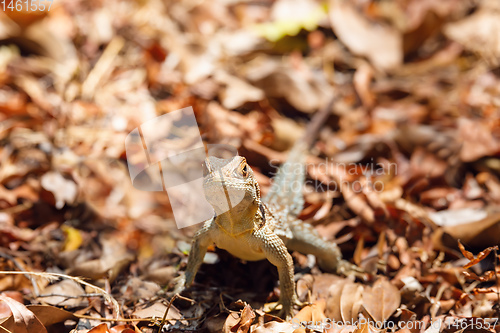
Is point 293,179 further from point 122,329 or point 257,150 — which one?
point 122,329

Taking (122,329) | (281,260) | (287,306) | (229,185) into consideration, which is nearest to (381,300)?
(287,306)

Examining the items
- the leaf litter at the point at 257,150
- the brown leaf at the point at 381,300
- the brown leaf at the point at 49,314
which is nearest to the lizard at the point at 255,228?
the leaf litter at the point at 257,150

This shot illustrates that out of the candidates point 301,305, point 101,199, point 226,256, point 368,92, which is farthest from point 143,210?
point 368,92

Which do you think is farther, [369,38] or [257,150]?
[369,38]

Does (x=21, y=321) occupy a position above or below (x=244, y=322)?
above

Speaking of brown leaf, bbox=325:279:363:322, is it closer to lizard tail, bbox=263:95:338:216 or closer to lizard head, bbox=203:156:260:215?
lizard tail, bbox=263:95:338:216

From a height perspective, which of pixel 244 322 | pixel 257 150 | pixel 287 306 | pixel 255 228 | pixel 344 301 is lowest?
pixel 344 301

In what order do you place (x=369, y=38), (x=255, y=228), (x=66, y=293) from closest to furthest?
1. (x=255, y=228)
2. (x=66, y=293)
3. (x=369, y=38)
